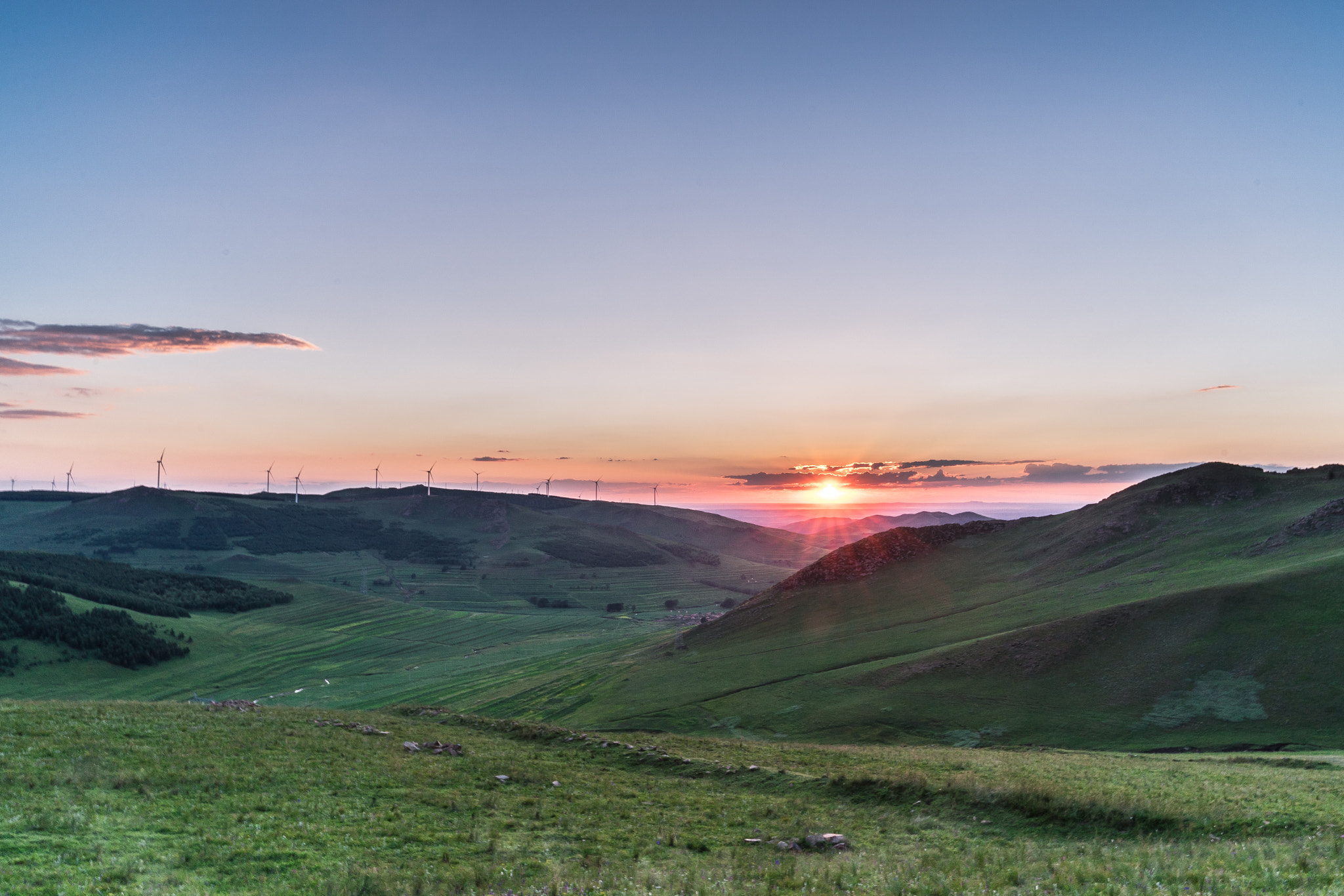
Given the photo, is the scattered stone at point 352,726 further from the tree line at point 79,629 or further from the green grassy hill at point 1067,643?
the tree line at point 79,629

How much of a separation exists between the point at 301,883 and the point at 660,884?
9.60 m

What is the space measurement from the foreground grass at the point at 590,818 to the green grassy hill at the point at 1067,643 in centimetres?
3090

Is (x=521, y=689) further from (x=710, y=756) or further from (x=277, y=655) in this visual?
(x=277, y=655)

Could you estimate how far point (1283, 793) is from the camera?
1131 inches

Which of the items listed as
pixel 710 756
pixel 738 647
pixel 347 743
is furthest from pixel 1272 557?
pixel 347 743

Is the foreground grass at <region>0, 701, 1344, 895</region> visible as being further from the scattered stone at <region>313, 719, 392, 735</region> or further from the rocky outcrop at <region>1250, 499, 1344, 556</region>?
the rocky outcrop at <region>1250, 499, 1344, 556</region>

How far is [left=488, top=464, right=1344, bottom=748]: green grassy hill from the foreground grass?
101 feet

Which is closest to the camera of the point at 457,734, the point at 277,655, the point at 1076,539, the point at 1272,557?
the point at 457,734

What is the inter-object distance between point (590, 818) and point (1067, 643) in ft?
247

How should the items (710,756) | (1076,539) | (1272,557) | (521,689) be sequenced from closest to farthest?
(710,756) < (1272,557) < (521,689) < (1076,539)

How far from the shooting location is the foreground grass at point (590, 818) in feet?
59.8

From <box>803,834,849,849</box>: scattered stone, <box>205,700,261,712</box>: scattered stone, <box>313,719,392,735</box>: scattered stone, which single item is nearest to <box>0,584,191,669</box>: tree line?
<box>205,700,261,712</box>: scattered stone

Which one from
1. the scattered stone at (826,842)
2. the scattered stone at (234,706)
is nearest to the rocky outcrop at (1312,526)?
the scattered stone at (826,842)

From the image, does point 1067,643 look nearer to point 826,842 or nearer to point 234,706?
point 826,842
